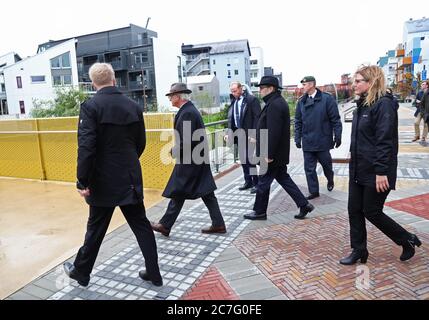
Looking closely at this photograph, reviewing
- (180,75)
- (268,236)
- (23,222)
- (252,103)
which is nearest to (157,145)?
(252,103)

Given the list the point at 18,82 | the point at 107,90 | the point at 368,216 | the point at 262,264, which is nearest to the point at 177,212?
the point at 262,264

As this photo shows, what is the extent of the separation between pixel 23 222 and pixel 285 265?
3.96m

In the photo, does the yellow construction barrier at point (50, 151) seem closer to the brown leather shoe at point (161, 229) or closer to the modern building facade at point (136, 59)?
the brown leather shoe at point (161, 229)

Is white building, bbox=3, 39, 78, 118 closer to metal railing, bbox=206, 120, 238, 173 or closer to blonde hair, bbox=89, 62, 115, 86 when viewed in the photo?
metal railing, bbox=206, 120, 238, 173

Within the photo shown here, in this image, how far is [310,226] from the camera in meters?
4.72

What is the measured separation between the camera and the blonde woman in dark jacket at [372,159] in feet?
10.3

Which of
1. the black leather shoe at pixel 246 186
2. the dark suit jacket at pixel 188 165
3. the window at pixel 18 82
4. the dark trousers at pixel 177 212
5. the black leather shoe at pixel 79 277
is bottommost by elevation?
the black leather shoe at pixel 246 186

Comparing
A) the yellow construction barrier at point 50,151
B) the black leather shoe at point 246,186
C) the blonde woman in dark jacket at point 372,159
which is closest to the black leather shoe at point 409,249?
the blonde woman in dark jacket at point 372,159

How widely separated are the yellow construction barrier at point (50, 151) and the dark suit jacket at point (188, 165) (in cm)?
238

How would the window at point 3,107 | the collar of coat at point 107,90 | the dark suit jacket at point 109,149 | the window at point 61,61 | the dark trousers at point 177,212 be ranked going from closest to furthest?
the dark suit jacket at point 109,149 < the collar of coat at point 107,90 < the dark trousers at point 177,212 < the window at point 61,61 < the window at point 3,107

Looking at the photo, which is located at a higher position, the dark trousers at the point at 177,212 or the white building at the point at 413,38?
the white building at the point at 413,38

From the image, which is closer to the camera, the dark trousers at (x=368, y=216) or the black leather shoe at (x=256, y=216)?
the dark trousers at (x=368, y=216)

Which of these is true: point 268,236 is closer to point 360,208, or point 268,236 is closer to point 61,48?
point 360,208
